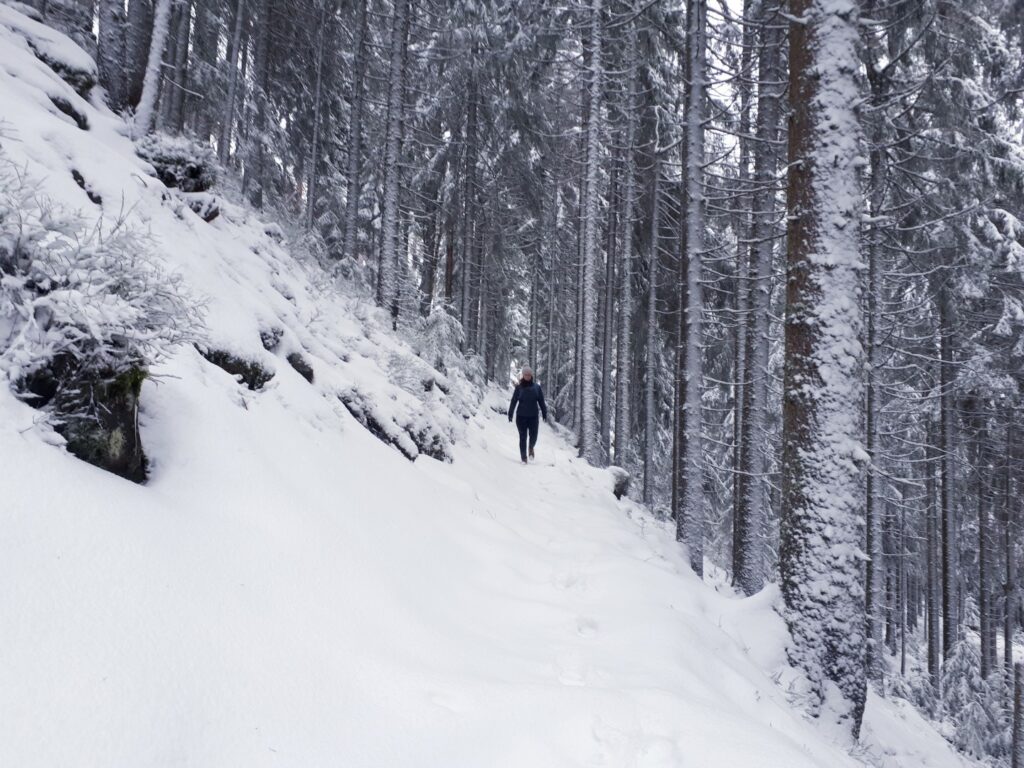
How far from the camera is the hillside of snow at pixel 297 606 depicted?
6.16ft

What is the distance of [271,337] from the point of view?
5.79 metres

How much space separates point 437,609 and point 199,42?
68.7 feet

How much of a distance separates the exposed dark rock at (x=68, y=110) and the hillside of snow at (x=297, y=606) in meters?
0.04

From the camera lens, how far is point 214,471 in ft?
10.6

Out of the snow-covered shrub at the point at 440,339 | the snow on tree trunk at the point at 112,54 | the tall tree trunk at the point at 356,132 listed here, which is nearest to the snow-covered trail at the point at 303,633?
the snow on tree trunk at the point at 112,54

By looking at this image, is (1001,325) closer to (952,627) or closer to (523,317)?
(952,627)

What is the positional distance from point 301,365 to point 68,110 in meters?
4.36

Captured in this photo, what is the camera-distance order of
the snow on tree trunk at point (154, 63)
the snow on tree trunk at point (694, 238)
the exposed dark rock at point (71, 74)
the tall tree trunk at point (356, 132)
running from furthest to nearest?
the tall tree trunk at point (356, 132)
the snow on tree trunk at point (694, 238)
the snow on tree trunk at point (154, 63)
the exposed dark rock at point (71, 74)

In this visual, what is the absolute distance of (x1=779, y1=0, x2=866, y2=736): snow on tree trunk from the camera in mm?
4617

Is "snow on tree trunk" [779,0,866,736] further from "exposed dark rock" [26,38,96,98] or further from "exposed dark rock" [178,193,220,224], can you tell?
"exposed dark rock" [26,38,96,98]

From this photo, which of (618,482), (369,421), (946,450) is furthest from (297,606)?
(946,450)

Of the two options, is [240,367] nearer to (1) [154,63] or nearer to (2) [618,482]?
(1) [154,63]

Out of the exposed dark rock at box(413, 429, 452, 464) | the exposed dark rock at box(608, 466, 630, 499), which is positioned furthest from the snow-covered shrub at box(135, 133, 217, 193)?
the exposed dark rock at box(608, 466, 630, 499)

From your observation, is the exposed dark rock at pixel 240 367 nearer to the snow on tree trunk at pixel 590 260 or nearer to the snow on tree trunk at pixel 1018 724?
the snow on tree trunk at pixel 590 260
